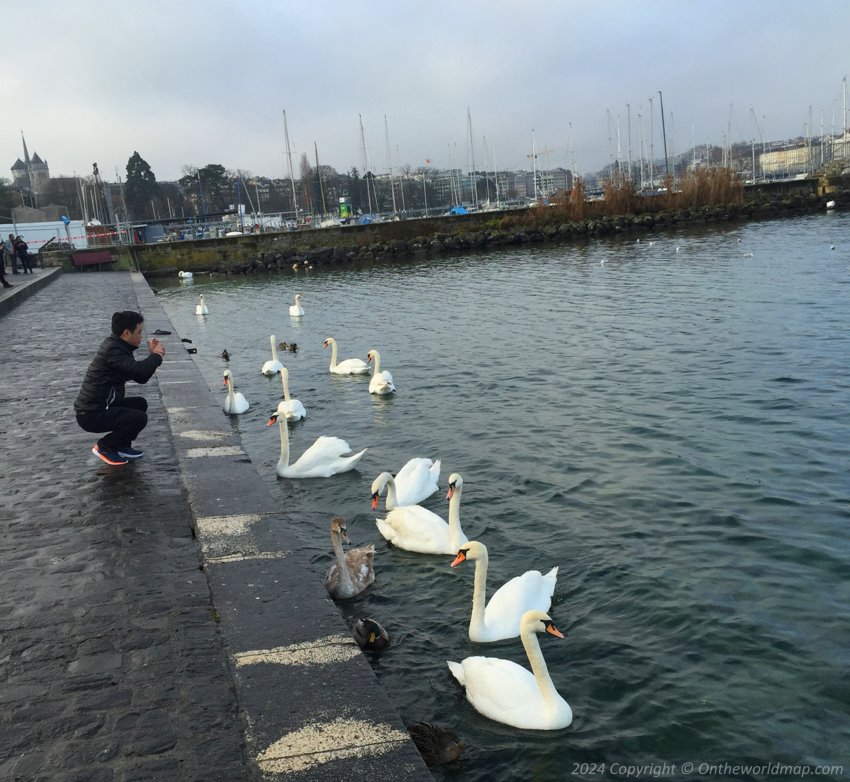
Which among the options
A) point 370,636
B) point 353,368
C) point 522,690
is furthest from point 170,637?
point 353,368

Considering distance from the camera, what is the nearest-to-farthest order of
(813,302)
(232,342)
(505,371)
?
(505,371)
(813,302)
(232,342)

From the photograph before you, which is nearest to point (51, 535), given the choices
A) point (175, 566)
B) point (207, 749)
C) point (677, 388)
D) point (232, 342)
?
point (175, 566)

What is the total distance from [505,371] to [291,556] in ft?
30.1

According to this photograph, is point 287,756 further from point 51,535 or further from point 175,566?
point 51,535

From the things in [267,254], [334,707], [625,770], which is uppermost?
[267,254]

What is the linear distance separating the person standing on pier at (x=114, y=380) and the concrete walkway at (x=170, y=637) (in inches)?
16.3

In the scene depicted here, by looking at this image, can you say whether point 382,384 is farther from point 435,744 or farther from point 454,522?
point 435,744

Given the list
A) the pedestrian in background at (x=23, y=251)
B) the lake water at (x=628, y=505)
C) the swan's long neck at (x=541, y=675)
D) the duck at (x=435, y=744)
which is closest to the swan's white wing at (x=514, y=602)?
the lake water at (x=628, y=505)

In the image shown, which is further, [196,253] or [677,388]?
[196,253]

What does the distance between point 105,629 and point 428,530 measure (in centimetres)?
337

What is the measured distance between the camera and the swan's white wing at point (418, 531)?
24.4 feet

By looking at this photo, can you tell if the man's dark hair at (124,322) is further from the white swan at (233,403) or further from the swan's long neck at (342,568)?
the white swan at (233,403)

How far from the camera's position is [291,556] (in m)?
5.80

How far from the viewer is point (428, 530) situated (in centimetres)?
748
